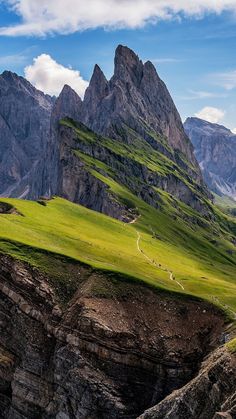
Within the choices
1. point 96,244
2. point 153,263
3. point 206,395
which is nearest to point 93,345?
point 206,395

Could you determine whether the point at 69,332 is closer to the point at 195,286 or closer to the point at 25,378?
the point at 25,378

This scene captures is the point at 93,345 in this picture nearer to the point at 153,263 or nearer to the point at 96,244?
the point at 96,244

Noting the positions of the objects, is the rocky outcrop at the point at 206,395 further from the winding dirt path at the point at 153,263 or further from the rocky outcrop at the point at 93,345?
the winding dirt path at the point at 153,263

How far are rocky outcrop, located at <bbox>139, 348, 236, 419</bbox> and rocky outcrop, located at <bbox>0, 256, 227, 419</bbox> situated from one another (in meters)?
15.3

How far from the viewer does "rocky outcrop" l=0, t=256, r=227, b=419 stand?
66188 mm

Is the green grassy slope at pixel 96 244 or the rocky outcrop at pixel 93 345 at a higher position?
the green grassy slope at pixel 96 244

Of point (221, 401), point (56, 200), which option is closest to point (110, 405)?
point (221, 401)

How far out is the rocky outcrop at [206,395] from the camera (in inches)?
1853

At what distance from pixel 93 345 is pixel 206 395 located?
2374 centimetres

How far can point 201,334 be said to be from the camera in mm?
71750

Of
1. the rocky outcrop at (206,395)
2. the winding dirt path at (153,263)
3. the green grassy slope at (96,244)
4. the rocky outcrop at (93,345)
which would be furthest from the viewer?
the winding dirt path at (153,263)

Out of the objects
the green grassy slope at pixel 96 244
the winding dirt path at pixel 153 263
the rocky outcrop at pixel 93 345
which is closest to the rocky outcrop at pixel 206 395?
the rocky outcrop at pixel 93 345

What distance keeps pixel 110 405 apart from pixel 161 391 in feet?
23.0

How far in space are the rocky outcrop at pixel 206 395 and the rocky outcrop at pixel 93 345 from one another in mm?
15312
